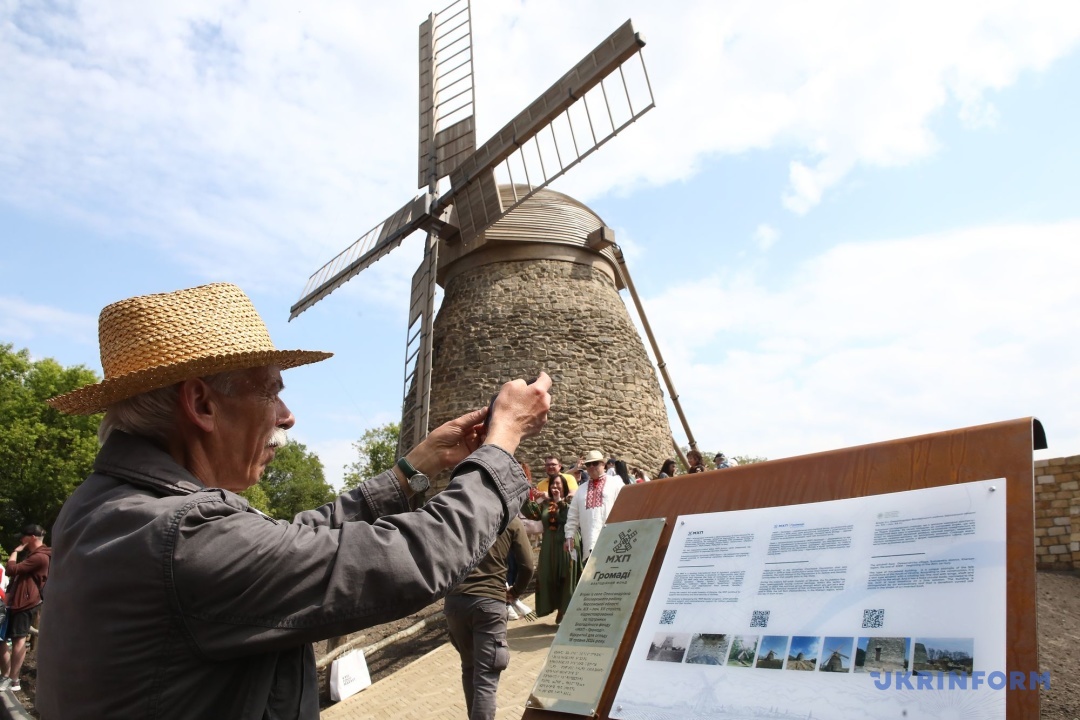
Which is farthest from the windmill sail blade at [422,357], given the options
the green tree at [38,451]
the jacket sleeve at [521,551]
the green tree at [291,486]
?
the green tree at [291,486]

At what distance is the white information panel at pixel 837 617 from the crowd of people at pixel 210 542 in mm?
696

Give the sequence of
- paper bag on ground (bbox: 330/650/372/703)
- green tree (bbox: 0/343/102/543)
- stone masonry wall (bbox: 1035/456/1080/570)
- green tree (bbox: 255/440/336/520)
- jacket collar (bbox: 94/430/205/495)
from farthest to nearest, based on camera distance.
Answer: green tree (bbox: 255/440/336/520) → green tree (bbox: 0/343/102/543) → stone masonry wall (bbox: 1035/456/1080/570) → paper bag on ground (bbox: 330/650/372/703) → jacket collar (bbox: 94/430/205/495)

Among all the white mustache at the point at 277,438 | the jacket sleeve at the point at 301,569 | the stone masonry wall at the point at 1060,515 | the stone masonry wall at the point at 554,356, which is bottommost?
the jacket sleeve at the point at 301,569

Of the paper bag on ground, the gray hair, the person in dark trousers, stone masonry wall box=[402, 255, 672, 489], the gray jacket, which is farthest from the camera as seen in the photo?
stone masonry wall box=[402, 255, 672, 489]

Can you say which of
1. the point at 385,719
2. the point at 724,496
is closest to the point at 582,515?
the point at 385,719

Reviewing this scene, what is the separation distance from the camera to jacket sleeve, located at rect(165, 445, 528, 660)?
139 cm

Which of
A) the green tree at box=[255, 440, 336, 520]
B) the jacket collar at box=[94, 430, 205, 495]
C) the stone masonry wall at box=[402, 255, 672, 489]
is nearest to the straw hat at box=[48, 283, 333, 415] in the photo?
the jacket collar at box=[94, 430, 205, 495]

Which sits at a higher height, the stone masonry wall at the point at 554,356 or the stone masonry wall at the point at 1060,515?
the stone masonry wall at the point at 554,356

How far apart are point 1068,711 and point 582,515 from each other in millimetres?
4240

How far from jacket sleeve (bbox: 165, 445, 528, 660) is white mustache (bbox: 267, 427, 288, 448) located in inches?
14.2

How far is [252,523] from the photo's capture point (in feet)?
4.79

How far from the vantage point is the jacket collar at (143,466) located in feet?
5.11

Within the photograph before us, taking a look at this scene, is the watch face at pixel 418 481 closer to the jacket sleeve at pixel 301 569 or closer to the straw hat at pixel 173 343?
the straw hat at pixel 173 343

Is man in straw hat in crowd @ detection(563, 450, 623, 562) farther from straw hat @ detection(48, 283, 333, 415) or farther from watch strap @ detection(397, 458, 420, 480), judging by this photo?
straw hat @ detection(48, 283, 333, 415)
